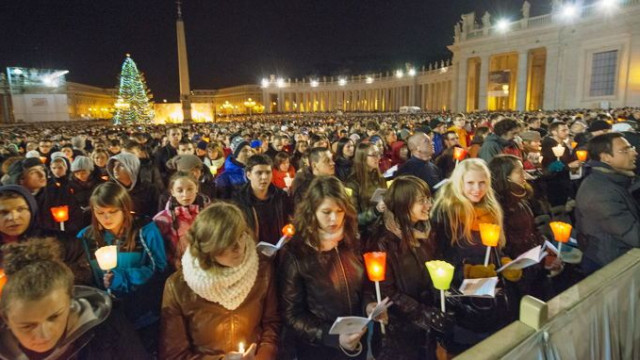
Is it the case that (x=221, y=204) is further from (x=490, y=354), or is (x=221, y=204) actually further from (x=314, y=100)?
(x=314, y=100)

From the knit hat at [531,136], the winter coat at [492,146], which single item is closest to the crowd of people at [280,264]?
the winter coat at [492,146]

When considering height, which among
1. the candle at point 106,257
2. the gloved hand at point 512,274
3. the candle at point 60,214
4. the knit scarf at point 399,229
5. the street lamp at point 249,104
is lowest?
the gloved hand at point 512,274

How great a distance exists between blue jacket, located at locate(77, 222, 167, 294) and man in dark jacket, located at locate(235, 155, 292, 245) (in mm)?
1152

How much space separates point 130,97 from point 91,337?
45666mm

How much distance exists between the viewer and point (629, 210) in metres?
3.33

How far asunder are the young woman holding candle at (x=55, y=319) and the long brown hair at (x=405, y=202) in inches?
77.3

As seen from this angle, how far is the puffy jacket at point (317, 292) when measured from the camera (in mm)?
2654

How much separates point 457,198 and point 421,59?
93372mm

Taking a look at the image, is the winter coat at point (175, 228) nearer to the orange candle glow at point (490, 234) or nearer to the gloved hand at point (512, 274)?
the orange candle glow at point (490, 234)

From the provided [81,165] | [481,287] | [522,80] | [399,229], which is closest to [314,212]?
[399,229]

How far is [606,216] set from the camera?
3355 mm

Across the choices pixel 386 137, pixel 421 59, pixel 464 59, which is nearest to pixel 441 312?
pixel 386 137

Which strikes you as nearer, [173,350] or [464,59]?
[173,350]

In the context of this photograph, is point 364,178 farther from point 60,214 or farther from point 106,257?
point 60,214
